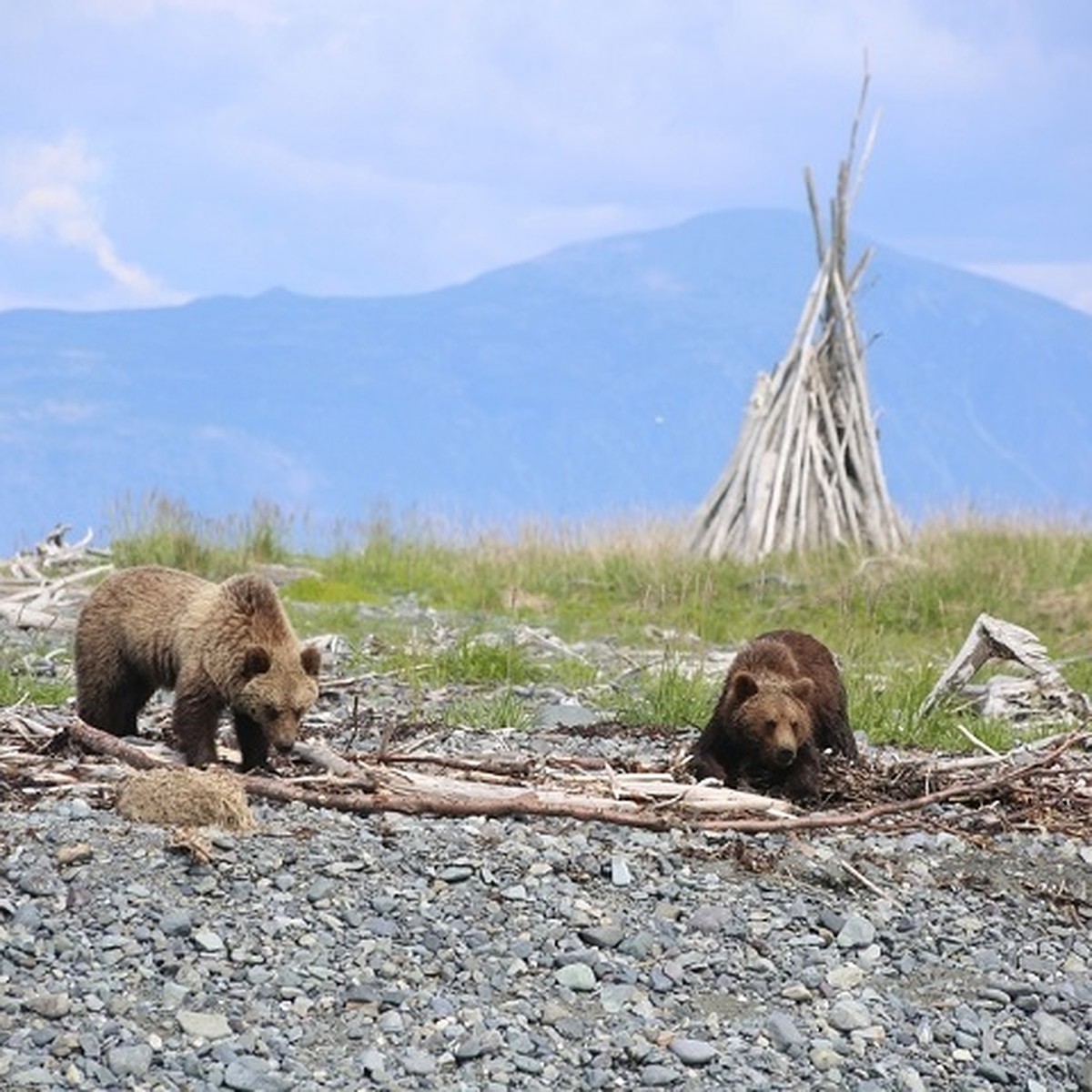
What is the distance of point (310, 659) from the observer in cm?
670

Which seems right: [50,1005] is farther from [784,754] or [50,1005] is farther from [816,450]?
[816,450]

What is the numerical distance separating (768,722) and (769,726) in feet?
0.05

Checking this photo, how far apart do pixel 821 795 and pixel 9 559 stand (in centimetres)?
1105

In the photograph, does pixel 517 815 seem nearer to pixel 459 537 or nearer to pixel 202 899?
pixel 202 899

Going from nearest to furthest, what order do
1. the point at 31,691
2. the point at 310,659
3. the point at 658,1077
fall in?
1. the point at 658,1077
2. the point at 310,659
3. the point at 31,691

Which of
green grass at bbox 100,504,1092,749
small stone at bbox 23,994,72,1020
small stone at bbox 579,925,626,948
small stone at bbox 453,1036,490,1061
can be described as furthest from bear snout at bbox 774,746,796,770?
green grass at bbox 100,504,1092,749

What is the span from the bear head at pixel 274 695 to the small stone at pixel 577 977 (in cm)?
186

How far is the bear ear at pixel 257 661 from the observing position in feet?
21.5

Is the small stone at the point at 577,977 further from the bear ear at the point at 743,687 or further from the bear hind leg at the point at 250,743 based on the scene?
the bear hind leg at the point at 250,743

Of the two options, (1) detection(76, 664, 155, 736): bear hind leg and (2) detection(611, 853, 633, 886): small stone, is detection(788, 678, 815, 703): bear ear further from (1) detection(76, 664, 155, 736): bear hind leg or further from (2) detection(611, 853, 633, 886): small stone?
(1) detection(76, 664, 155, 736): bear hind leg

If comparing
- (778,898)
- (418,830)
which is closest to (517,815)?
(418,830)

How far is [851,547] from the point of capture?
58.9 ft

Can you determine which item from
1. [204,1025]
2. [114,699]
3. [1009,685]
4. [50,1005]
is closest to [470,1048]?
[204,1025]

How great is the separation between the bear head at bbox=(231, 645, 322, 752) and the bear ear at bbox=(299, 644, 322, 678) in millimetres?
65
